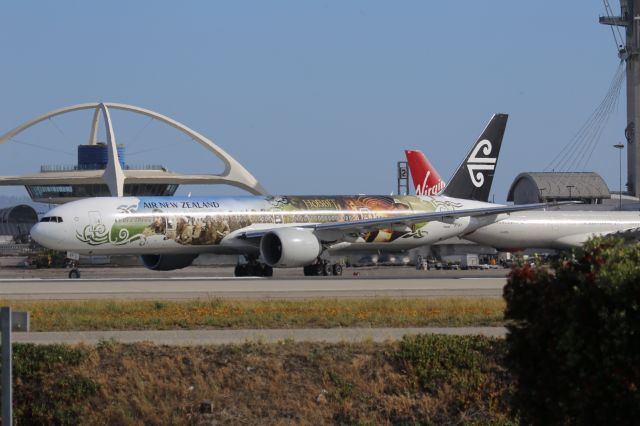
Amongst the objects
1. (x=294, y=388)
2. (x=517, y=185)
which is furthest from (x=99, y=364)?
(x=517, y=185)

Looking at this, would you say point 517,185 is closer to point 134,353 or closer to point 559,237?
point 559,237

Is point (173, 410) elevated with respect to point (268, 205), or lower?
lower

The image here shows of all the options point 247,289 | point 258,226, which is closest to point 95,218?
point 258,226

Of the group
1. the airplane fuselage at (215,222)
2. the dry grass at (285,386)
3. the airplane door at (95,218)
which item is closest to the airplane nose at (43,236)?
the airplane fuselage at (215,222)

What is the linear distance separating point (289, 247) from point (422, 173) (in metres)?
38.0

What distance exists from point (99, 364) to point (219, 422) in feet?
7.29

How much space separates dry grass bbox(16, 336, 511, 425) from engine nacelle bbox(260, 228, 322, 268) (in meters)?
25.3

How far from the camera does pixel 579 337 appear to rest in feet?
31.1

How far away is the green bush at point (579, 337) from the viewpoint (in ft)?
30.5

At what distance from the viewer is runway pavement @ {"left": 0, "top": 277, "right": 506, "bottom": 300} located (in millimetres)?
28688

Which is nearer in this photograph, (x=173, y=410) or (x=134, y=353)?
(x=173, y=410)

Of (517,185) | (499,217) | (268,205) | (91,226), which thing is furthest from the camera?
(517,185)

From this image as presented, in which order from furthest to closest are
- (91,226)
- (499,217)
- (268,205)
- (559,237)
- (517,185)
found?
(517,185) < (559,237) < (499,217) < (268,205) < (91,226)

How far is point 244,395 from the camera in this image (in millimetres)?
14133
